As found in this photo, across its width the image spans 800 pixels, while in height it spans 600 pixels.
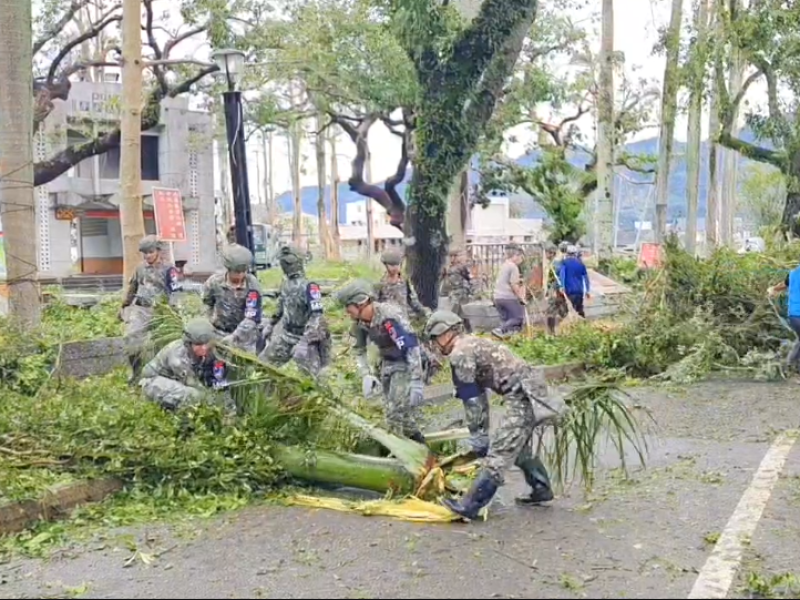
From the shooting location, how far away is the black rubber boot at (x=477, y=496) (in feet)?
19.2

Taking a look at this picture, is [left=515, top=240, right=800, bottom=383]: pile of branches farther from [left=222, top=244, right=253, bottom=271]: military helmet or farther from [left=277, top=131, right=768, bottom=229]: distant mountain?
[left=222, top=244, right=253, bottom=271]: military helmet

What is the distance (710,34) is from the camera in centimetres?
1955

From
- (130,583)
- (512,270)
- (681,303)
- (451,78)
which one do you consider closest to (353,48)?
(451,78)

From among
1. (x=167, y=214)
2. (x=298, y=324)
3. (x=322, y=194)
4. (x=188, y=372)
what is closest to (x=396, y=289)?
(x=298, y=324)

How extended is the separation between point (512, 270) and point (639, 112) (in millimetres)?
23631

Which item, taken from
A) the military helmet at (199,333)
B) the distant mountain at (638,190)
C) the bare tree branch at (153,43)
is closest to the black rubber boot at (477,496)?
the military helmet at (199,333)

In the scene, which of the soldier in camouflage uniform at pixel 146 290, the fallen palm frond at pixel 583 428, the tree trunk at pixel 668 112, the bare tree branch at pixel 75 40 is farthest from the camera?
the tree trunk at pixel 668 112

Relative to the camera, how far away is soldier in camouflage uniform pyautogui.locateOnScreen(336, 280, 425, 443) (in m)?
7.07

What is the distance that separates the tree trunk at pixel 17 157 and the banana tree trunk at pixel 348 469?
5153 mm

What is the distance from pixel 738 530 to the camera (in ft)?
19.5

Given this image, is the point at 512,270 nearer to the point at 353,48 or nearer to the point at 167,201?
the point at 167,201

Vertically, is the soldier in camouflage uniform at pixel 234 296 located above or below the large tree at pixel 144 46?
below

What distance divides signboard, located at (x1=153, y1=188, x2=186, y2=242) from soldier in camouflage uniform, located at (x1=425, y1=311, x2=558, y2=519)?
956 centimetres

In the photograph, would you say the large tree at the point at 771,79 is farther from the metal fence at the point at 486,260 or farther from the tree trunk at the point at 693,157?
the metal fence at the point at 486,260
